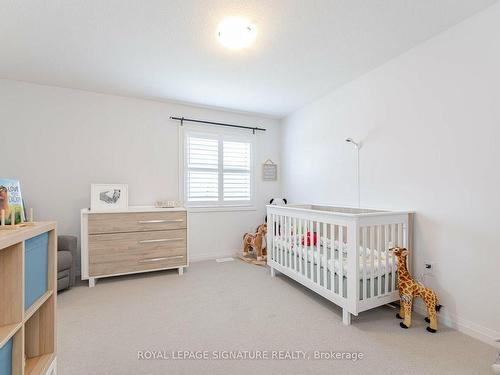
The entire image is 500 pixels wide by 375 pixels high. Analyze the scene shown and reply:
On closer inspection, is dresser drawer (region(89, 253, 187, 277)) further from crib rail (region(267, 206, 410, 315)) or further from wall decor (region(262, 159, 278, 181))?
wall decor (region(262, 159, 278, 181))

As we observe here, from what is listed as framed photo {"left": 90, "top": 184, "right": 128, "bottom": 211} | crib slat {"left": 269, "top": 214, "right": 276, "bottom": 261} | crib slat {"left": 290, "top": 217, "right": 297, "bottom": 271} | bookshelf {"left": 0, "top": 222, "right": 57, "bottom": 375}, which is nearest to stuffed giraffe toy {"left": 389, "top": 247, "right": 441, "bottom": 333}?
crib slat {"left": 290, "top": 217, "right": 297, "bottom": 271}

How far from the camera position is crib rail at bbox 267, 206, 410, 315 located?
190cm

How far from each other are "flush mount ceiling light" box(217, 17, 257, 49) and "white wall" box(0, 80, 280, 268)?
1.81 meters

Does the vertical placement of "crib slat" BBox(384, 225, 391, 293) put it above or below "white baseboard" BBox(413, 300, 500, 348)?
above

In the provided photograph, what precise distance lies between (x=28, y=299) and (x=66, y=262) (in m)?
1.81

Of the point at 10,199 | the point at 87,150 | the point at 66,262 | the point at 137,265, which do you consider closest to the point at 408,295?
the point at 10,199

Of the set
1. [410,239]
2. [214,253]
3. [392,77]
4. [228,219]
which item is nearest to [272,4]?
[392,77]

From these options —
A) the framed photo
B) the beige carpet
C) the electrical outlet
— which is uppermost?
the framed photo

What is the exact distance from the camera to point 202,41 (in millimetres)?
2082

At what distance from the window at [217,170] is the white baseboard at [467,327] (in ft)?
8.81

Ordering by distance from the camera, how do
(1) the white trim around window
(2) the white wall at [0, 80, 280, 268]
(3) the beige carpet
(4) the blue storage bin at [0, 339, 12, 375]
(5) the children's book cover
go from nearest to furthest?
(4) the blue storage bin at [0, 339, 12, 375], (5) the children's book cover, (3) the beige carpet, (2) the white wall at [0, 80, 280, 268], (1) the white trim around window

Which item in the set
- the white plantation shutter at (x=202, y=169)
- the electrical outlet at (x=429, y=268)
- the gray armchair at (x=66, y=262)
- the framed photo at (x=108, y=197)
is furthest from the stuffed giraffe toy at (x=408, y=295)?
the gray armchair at (x=66, y=262)

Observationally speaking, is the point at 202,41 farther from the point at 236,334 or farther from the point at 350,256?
the point at 236,334

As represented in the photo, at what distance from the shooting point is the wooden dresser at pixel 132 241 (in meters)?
2.69
